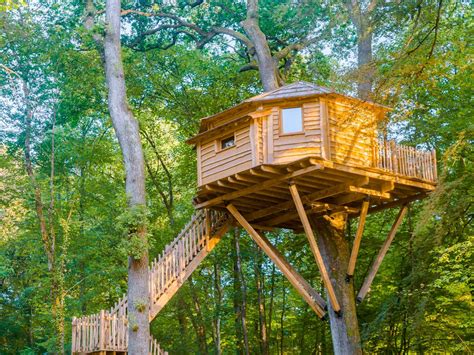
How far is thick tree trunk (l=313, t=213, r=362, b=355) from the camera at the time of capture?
1395 cm

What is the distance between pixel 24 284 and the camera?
23.7m

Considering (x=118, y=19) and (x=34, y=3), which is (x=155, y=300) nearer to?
(x=118, y=19)

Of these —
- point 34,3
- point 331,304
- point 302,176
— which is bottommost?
point 331,304

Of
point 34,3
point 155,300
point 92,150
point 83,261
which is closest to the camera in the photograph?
point 155,300

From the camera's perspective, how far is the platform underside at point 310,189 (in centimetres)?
1286

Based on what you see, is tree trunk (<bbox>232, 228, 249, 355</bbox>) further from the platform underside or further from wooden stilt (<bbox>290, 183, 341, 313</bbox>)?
→ wooden stilt (<bbox>290, 183, 341, 313</bbox>)

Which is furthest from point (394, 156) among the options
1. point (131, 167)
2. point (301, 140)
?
point (131, 167)

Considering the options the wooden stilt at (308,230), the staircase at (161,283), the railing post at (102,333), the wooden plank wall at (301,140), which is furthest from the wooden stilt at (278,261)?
the railing post at (102,333)

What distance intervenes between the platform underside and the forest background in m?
1.56

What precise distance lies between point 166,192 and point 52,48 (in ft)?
29.3

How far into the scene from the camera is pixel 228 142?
14125 millimetres

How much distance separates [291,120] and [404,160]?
2891mm

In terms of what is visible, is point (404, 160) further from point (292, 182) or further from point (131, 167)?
point (131, 167)

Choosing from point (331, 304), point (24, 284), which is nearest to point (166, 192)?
point (24, 284)
